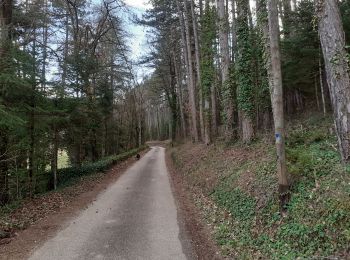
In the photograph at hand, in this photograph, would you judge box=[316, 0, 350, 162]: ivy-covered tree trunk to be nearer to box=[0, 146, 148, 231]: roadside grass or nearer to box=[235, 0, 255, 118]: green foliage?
box=[235, 0, 255, 118]: green foliage

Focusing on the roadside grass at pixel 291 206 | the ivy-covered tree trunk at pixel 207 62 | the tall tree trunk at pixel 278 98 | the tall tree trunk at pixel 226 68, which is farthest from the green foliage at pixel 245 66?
the tall tree trunk at pixel 278 98

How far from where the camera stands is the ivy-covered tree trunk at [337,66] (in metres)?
6.92

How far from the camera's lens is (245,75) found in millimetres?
14508

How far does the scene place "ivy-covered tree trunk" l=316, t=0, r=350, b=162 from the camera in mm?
6922

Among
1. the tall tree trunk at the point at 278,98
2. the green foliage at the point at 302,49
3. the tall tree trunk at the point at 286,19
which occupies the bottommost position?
the tall tree trunk at the point at 278,98

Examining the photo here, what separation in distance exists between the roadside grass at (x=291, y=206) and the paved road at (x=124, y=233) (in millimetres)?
1040

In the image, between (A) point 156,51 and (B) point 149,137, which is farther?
(B) point 149,137

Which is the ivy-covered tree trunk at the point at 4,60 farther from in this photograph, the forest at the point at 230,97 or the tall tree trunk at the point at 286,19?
the tall tree trunk at the point at 286,19

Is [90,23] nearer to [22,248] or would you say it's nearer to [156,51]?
[156,51]

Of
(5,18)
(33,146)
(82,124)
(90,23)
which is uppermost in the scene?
(90,23)

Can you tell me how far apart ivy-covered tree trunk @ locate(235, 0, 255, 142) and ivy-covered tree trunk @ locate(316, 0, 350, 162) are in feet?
22.9

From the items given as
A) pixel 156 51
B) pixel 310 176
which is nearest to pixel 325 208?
pixel 310 176

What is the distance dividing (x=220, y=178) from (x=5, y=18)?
381 inches

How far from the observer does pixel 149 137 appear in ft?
283
